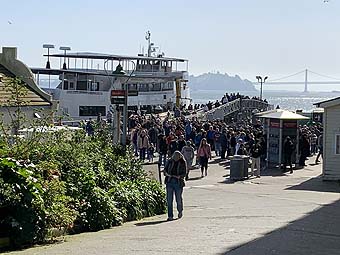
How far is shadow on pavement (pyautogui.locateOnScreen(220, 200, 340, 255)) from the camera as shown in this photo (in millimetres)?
10977

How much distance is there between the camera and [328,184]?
25.4m

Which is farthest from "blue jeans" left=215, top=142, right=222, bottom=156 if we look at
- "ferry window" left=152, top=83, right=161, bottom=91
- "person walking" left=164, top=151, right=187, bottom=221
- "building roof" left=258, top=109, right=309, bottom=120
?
"ferry window" left=152, top=83, right=161, bottom=91

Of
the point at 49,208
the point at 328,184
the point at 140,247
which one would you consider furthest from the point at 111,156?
the point at 328,184

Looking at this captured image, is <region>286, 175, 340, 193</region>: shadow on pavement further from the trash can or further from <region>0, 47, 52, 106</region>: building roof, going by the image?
<region>0, 47, 52, 106</region>: building roof

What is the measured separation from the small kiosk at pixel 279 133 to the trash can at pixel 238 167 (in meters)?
3.67

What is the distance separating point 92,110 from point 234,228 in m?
45.5

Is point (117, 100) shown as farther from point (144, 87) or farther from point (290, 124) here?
point (144, 87)

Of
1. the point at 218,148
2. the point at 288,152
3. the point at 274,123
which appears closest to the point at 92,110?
the point at 218,148

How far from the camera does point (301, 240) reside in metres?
12.1

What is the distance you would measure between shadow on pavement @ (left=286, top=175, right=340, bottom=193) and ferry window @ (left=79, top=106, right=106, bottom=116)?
33679 mm

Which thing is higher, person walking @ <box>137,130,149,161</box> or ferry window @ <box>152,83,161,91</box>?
ferry window @ <box>152,83,161,91</box>

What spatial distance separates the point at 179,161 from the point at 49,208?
398 centimetres

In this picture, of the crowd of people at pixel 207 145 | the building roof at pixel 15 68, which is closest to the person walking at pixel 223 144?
the crowd of people at pixel 207 145

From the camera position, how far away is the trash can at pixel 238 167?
83.4 feet
